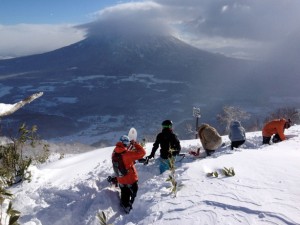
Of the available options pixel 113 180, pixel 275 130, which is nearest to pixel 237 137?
pixel 275 130

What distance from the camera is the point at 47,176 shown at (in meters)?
9.19

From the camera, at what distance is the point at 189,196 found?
575cm

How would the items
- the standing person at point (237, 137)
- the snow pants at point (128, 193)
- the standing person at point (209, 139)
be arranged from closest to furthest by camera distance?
the snow pants at point (128, 193)
the standing person at point (209, 139)
the standing person at point (237, 137)

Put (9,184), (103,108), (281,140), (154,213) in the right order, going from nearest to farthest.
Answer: (154,213) < (9,184) < (281,140) < (103,108)

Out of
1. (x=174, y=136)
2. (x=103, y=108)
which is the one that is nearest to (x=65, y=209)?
(x=174, y=136)

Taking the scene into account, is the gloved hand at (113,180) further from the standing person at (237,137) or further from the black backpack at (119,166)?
the standing person at (237,137)

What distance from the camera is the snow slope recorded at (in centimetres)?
488

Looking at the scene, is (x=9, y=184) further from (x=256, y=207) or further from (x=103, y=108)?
(x=103, y=108)

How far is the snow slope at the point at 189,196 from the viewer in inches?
192

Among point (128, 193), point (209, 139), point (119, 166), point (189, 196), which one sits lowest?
point (128, 193)

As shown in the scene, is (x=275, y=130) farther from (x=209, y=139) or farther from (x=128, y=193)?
(x=128, y=193)

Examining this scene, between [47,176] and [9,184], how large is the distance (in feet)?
3.74

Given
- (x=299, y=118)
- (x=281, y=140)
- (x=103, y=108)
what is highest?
(x=281, y=140)

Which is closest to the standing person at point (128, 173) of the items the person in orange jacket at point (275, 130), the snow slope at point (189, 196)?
the snow slope at point (189, 196)
